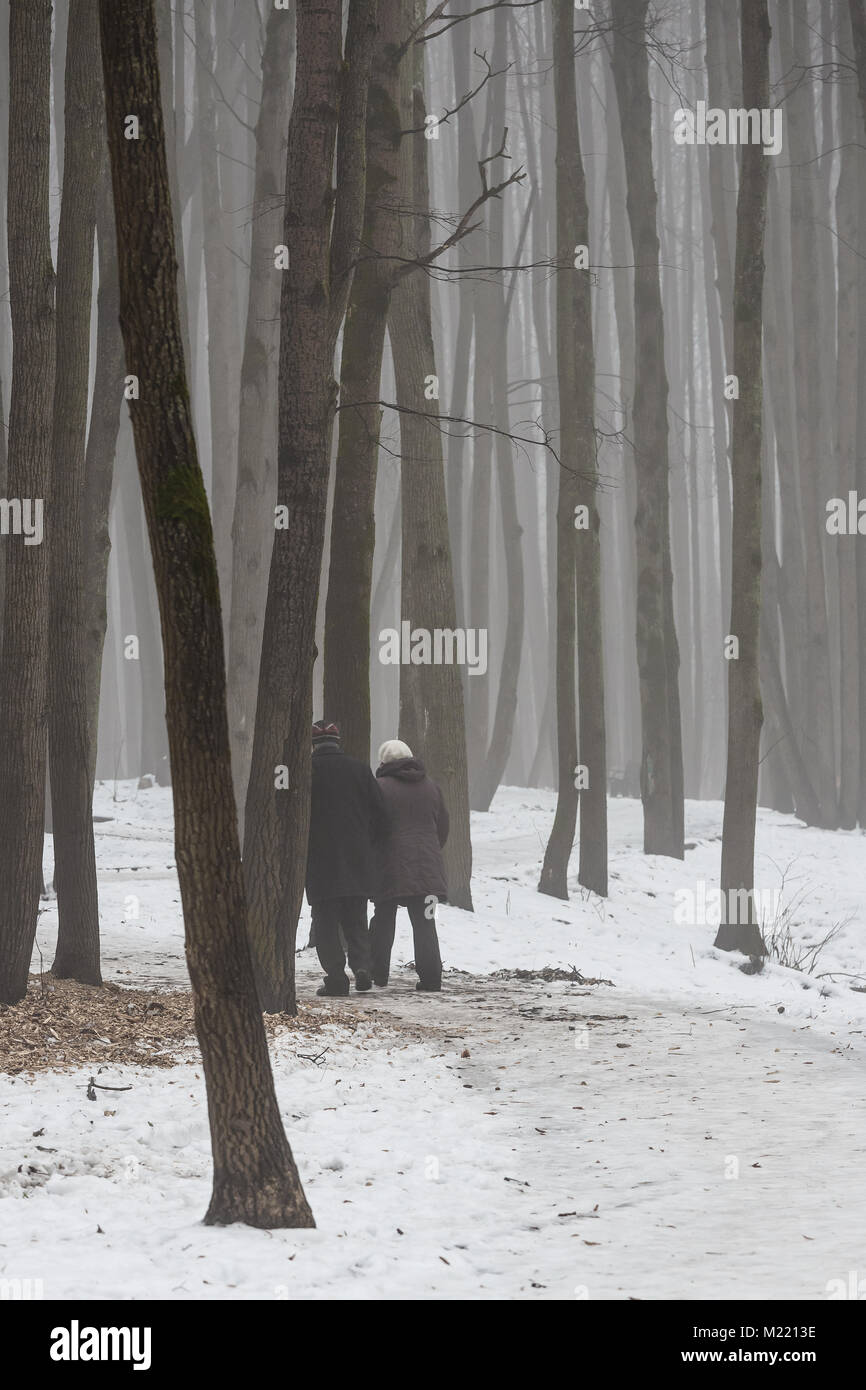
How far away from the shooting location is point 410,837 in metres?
9.72

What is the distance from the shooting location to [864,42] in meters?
15.6

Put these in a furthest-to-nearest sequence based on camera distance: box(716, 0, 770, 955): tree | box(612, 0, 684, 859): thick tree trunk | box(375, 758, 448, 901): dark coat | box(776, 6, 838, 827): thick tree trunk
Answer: box(776, 6, 838, 827): thick tree trunk, box(612, 0, 684, 859): thick tree trunk, box(716, 0, 770, 955): tree, box(375, 758, 448, 901): dark coat

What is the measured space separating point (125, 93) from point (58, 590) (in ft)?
14.2

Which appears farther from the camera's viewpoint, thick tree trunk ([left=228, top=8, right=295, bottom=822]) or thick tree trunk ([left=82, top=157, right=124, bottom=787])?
thick tree trunk ([left=228, top=8, right=295, bottom=822])

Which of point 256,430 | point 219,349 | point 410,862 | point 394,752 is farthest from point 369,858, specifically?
point 219,349

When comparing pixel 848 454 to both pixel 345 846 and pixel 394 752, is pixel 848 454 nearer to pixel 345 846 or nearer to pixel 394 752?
pixel 394 752

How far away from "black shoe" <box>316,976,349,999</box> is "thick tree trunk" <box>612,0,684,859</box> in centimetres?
956

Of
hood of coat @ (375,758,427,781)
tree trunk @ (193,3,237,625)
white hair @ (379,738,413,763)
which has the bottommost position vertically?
hood of coat @ (375,758,427,781)

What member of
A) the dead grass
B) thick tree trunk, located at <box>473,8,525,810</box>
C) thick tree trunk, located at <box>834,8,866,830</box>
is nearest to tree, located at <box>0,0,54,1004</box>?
the dead grass

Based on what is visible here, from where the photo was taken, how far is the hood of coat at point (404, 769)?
9859 mm

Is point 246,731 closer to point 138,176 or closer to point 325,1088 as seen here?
point 325,1088

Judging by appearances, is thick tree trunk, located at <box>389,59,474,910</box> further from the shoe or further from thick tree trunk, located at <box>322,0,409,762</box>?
the shoe

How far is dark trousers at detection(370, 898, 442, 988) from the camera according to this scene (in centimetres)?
978
